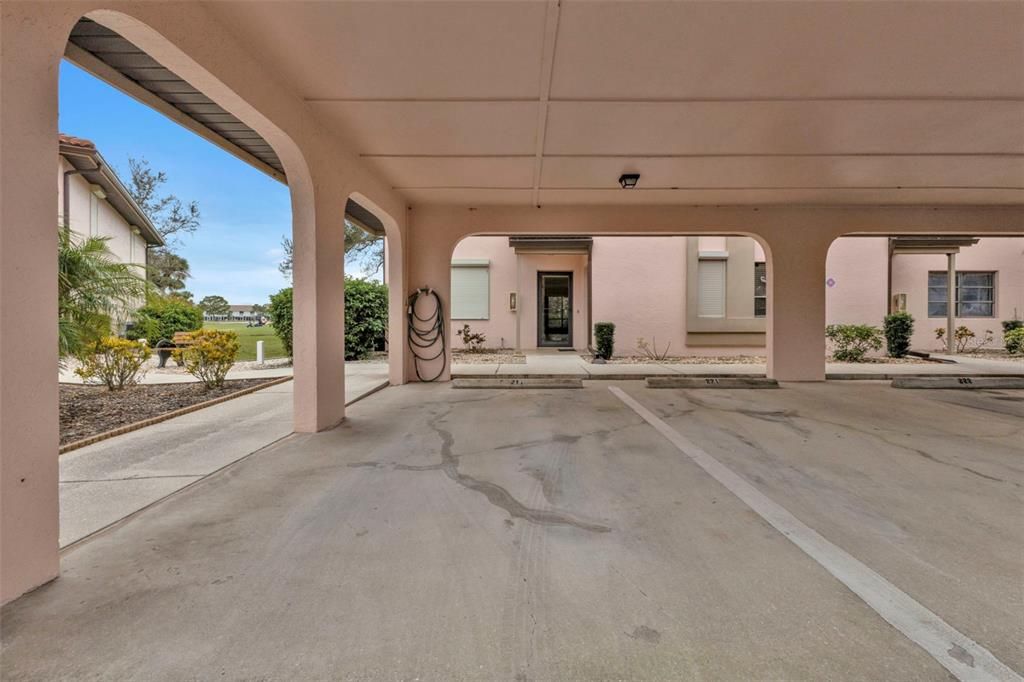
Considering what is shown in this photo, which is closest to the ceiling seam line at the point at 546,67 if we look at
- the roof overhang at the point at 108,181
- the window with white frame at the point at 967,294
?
the roof overhang at the point at 108,181

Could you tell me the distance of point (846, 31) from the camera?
9.07 feet

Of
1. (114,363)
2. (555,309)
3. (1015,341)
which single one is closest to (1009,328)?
(1015,341)

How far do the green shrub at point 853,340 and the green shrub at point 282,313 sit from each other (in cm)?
1248

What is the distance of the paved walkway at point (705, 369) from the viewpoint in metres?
7.45

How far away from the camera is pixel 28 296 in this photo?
166cm

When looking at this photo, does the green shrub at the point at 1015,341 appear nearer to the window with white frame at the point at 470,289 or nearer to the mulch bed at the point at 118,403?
the window with white frame at the point at 470,289

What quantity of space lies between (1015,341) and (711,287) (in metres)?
7.39

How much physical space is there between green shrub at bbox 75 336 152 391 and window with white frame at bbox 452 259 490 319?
6.88 metres

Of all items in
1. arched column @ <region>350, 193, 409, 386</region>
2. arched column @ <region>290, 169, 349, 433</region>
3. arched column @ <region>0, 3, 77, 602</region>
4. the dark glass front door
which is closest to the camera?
arched column @ <region>0, 3, 77, 602</region>

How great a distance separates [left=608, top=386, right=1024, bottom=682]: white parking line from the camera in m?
1.37

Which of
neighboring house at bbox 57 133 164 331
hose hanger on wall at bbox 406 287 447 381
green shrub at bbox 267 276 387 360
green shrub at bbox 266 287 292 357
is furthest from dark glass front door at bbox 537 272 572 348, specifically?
neighboring house at bbox 57 133 164 331

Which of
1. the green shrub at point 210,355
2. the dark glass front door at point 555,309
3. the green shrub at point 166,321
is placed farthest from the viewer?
the dark glass front door at point 555,309

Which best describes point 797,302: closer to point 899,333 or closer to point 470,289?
point 899,333

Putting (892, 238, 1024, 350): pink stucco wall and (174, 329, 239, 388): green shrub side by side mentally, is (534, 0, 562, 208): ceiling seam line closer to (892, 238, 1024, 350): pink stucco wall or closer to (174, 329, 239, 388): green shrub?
(174, 329, 239, 388): green shrub
